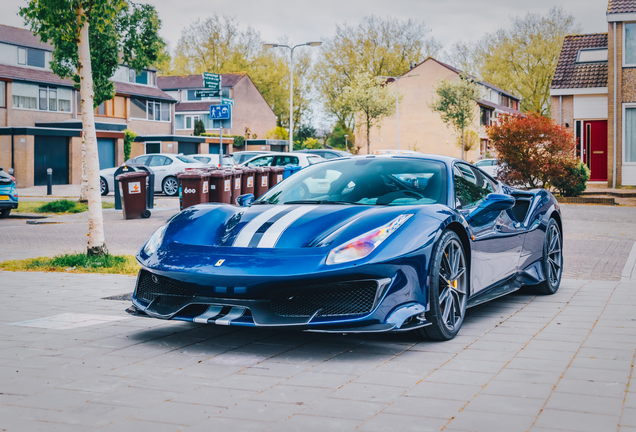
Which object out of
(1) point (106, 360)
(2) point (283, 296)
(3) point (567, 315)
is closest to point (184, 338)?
(1) point (106, 360)

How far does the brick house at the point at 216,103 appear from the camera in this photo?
214 ft

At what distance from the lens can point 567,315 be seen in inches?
223

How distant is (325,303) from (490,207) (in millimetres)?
1969

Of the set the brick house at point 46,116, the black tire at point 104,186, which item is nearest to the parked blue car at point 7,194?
the black tire at point 104,186

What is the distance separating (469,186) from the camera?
5.66 m

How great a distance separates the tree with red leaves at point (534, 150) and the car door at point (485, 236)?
1607cm

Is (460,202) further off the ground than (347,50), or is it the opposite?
(347,50)

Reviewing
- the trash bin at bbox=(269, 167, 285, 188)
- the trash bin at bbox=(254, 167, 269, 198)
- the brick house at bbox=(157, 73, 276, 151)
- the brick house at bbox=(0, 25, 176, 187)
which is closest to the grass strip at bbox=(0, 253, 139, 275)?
the trash bin at bbox=(254, 167, 269, 198)

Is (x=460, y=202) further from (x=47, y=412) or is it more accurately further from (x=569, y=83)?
(x=569, y=83)

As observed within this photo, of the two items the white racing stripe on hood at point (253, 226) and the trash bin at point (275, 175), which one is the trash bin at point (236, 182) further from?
the white racing stripe on hood at point (253, 226)

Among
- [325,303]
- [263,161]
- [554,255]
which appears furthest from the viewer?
[263,161]

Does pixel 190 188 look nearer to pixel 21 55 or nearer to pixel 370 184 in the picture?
pixel 370 184

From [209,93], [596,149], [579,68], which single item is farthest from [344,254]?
[579,68]

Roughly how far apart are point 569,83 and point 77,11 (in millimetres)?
25296
